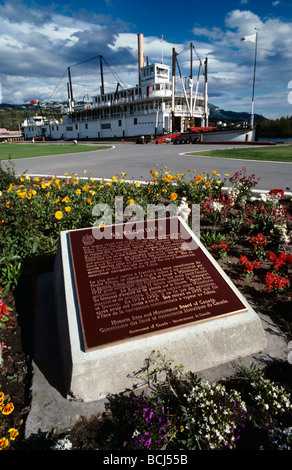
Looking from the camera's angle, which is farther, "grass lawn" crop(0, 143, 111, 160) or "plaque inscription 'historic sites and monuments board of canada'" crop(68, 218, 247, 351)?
"grass lawn" crop(0, 143, 111, 160)

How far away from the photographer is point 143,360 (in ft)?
7.81

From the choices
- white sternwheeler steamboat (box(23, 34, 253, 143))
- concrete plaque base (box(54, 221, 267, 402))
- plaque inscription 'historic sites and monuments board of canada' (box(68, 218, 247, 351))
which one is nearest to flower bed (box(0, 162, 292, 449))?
concrete plaque base (box(54, 221, 267, 402))

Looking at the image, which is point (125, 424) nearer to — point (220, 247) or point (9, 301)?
point (9, 301)

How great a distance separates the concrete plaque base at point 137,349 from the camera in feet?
7.43

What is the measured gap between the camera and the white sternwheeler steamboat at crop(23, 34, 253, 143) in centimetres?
3453

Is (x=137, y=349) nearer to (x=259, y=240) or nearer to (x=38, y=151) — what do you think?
(x=259, y=240)

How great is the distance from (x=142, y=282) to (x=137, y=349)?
28.4 inches

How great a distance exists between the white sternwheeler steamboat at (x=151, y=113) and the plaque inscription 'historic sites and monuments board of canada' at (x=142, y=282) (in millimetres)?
28627

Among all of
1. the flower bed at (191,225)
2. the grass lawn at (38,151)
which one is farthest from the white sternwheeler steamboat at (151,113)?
the flower bed at (191,225)

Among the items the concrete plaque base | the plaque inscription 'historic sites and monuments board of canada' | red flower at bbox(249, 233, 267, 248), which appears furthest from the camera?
red flower at bbox(249, 233, 267, 248)

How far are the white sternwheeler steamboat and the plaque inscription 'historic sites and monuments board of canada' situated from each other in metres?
28.6

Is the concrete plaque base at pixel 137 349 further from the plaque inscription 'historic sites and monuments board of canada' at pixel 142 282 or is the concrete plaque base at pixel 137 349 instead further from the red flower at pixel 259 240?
the red flower at pixel 259 240

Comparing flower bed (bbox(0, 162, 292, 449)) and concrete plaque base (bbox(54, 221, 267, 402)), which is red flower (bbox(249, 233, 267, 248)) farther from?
concrete plaque base (bbox(54, 221, 267, 402))

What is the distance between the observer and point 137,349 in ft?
7.71
